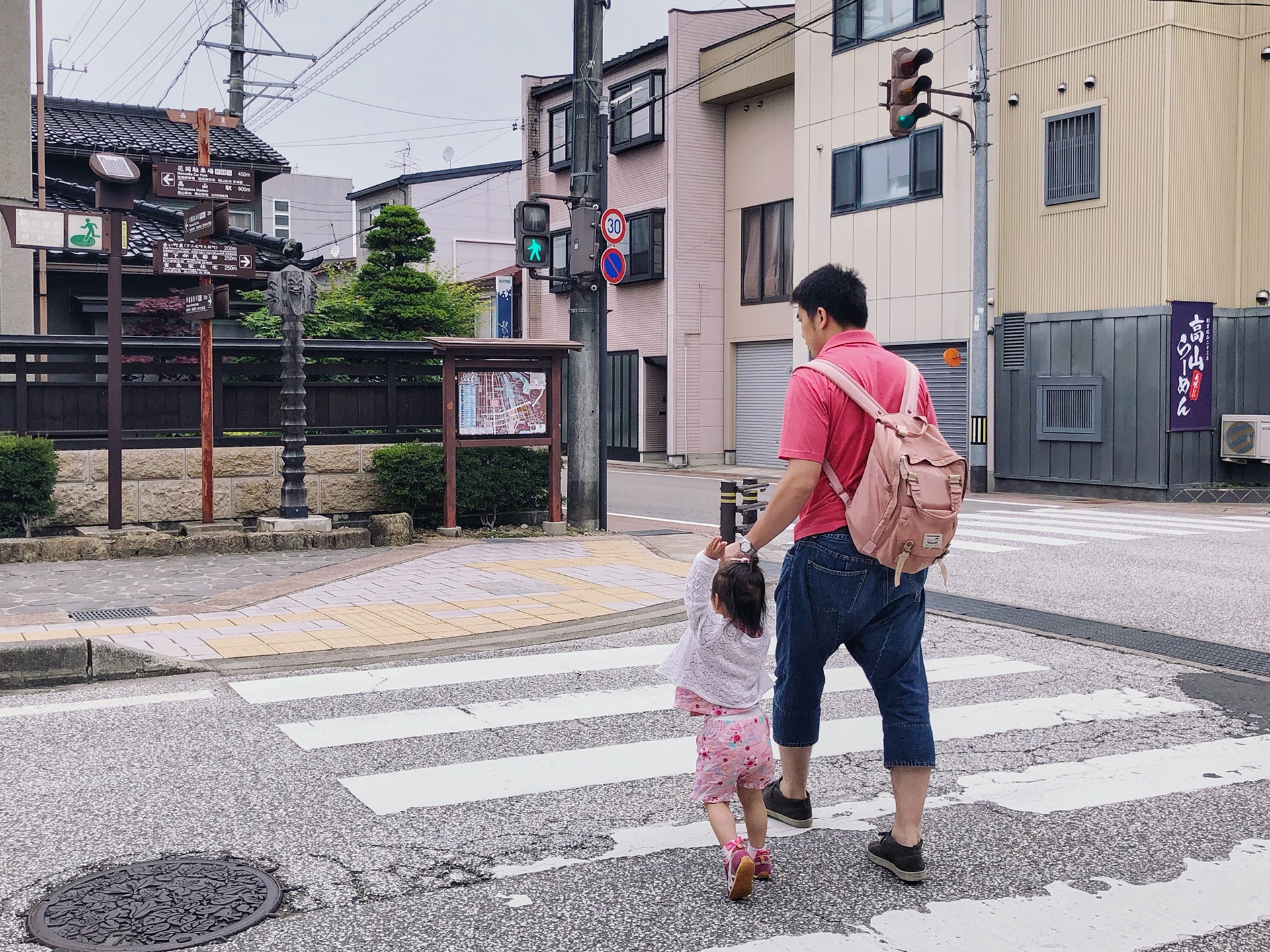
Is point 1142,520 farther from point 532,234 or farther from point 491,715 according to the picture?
point 491,715

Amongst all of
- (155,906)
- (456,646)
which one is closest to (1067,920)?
(155,906)

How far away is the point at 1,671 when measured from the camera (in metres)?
6.77

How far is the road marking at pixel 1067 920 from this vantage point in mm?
3572

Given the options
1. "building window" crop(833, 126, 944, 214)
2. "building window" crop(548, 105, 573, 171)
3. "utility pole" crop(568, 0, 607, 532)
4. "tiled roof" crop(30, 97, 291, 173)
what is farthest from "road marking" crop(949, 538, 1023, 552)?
"building window" crop(548, 105, 573, 171)

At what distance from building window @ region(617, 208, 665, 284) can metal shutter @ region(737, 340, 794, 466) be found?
3085mm

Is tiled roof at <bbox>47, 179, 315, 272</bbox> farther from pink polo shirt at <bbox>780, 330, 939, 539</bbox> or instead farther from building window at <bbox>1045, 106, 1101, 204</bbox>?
pink polo shirt at <bbox>780, 330, 939, 539</bbox>

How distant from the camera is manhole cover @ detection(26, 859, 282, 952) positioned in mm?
3574

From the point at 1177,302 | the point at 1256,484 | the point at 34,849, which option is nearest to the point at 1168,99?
the point at 1177,302

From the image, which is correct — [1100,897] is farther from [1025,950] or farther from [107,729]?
[107,729]

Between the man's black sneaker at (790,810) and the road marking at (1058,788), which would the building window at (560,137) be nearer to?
the road marking at (1058,788)

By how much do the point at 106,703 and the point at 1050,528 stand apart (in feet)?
39.4

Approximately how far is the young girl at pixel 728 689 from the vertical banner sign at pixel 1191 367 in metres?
17.5

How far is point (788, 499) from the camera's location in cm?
394

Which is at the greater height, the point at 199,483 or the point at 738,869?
the point at 199,483
